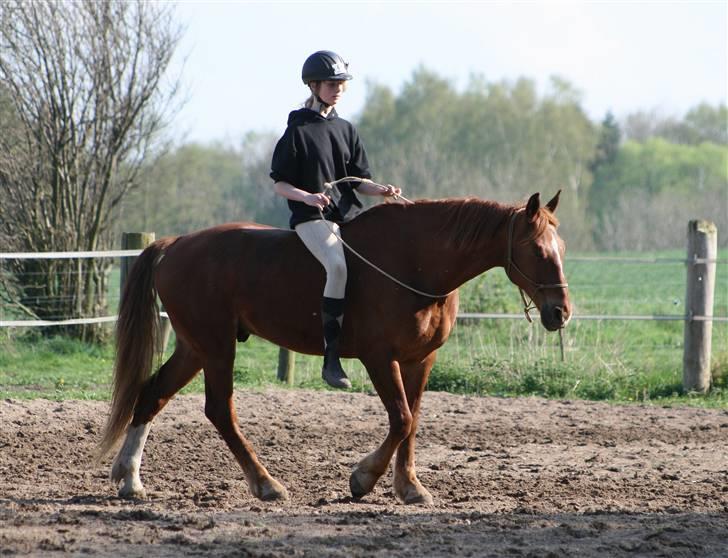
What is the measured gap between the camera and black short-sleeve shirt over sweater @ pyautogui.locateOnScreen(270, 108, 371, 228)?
6.03 meters

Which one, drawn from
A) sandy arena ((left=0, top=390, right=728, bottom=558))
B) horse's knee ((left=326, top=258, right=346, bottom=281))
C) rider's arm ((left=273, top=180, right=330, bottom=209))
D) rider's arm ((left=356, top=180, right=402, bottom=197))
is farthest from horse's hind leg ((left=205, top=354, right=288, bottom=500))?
rider's arm ((left=356, top=180, right=402, bottom=197))

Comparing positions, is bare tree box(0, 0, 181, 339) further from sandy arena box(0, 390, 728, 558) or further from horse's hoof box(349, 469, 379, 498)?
horse's hoof box(349, 469, 379, 498)

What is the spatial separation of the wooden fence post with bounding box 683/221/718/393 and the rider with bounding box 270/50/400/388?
5.66 meters

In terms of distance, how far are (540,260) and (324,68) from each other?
163cm

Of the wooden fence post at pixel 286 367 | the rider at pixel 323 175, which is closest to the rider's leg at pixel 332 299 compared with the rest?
the rider at pixel 323 175

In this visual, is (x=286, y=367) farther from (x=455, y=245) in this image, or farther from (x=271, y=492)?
(x=455, y=245)

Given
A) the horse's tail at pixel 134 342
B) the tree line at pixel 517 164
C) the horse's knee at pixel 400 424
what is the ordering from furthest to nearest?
the tree line at pixel 517 164
the horse's tail at pixel 134 342
the horse's knee at pixel 400 424

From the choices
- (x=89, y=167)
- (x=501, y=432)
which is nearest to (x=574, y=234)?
(x=89, y=167)

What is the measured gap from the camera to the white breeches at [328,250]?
5.88 meters

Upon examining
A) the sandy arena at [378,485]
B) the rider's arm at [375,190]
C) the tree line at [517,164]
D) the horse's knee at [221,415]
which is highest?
the tree line at [517,164]

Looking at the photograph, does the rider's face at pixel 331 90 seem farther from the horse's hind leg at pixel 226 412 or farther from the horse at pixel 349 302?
the horse's hind leg at pixel 226 412

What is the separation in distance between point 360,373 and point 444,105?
2021 inches

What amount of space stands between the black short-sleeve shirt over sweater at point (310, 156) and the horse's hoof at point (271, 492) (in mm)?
1490

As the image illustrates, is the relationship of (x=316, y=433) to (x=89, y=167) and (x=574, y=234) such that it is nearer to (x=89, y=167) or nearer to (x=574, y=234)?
(x=89, y=167)
